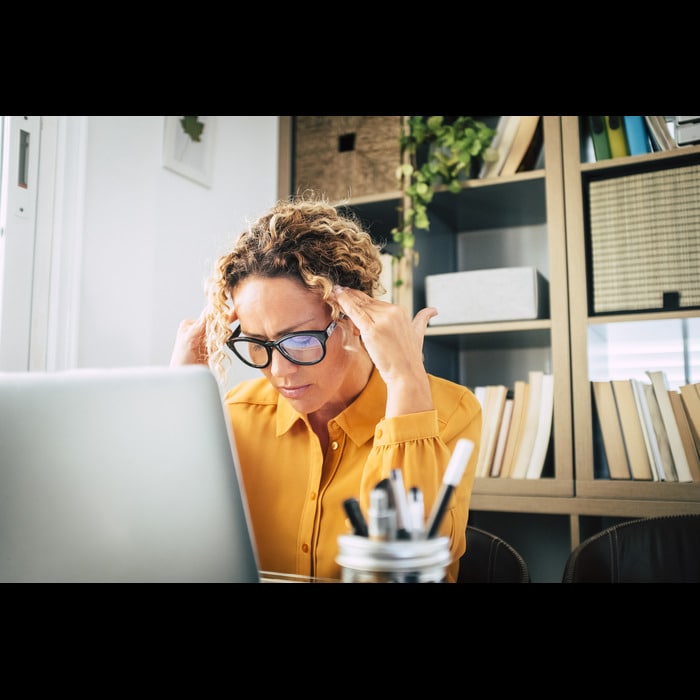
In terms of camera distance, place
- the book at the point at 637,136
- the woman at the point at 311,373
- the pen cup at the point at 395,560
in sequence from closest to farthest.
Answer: the pen cup at the point at 395,560, the woman at the point at 311,373, the book at the point at 637,136

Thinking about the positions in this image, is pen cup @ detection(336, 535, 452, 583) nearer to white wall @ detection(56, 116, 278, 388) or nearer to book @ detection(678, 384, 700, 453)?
white wall @ detection(56, 116, 278, 388)

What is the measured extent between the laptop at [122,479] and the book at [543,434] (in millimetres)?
1311

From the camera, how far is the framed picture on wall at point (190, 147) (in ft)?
5.69

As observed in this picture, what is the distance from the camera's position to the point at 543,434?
175cm

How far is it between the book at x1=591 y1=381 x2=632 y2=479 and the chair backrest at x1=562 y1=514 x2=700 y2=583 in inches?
16.7

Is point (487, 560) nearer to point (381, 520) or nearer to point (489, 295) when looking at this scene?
point (381, 520)

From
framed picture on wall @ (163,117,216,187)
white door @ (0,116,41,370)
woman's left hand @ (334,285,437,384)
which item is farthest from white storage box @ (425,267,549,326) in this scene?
white door @ (0,116,41,370)

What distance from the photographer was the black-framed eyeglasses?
102 centimetres

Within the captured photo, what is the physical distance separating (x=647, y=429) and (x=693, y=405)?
0.41ft

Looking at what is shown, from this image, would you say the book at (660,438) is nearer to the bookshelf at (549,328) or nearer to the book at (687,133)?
the bookshelf at (549,328)

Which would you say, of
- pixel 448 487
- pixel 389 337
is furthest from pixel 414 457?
pixel 448 487

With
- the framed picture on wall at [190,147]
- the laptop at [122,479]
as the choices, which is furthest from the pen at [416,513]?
the framed picture on wall at [190,147]
